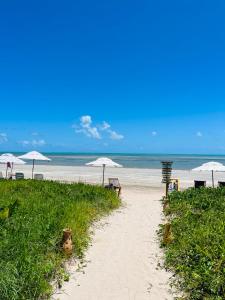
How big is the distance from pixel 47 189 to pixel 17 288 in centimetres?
1070

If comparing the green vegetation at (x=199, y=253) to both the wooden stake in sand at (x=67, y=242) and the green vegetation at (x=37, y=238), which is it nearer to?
the wooden stake in sand at (x=67, y=242)

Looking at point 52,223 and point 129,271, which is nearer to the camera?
point 129,271

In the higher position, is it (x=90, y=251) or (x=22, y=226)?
(x=22, y=226)

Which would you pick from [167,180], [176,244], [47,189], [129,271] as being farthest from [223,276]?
[167,180]

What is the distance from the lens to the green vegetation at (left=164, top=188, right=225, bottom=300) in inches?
252

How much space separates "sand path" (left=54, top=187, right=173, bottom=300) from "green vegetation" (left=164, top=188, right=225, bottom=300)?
40 centimetres

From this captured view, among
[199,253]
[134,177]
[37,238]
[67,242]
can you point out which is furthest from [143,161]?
[37,238]

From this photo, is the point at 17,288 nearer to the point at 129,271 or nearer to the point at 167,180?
the point at 129,271

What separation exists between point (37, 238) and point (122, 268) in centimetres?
199

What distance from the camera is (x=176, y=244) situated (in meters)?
9.07

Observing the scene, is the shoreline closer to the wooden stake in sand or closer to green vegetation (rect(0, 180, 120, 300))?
green vegetation (rect(0, 180, 120, 300))

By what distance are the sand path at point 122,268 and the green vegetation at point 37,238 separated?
0.42m

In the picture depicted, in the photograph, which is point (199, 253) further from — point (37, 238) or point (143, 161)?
point (143, 161)

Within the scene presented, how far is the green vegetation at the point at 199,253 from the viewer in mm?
6398
